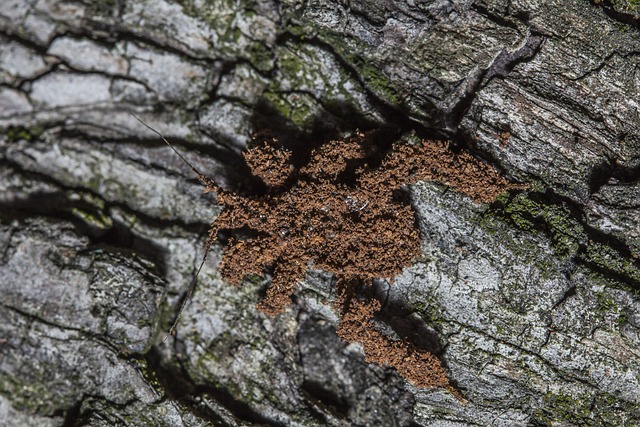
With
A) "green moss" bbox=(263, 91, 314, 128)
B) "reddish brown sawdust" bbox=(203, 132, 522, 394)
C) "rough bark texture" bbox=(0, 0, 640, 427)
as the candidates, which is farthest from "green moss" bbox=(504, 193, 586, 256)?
"green moss" bbox=(263, 91, 314, 128)

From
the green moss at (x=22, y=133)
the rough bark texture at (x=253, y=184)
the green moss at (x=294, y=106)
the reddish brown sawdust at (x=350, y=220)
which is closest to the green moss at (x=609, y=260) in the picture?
the rough bark texture at (x=253, y=184)

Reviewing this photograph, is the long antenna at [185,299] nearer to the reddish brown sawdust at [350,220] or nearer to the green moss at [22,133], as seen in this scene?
the reddish brown sawdust at [350,220]

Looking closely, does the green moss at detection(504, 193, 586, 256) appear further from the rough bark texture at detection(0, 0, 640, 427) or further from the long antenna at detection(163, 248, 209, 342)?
the long antenna at detection(163, 248, 209, 342)

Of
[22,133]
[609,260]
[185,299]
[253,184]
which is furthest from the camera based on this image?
[22,133]

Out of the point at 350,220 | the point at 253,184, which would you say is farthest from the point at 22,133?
the point at 350,220

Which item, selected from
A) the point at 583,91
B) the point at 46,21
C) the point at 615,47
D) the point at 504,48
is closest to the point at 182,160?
the point at 46,21

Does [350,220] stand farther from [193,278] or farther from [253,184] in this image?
[193,278]
